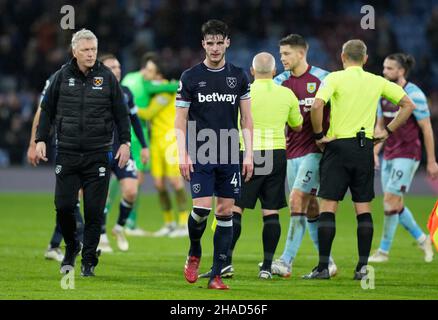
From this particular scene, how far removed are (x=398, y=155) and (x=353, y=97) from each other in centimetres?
282

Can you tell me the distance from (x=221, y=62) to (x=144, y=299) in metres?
2.34

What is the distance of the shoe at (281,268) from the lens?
36.9 ft

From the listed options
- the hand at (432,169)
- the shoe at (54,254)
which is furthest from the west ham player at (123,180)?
the hand at (432,169)

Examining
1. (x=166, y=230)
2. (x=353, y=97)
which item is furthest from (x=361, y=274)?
(x=166, y=230)

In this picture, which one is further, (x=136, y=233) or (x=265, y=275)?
(x=136, y=233)

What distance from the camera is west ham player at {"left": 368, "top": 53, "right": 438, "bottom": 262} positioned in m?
13.1

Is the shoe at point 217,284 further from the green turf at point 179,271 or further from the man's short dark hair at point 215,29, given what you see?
the man's short dark hair at point 215,29

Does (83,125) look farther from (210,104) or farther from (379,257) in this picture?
(379,257)

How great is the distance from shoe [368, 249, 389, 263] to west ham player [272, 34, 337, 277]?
1.62 m

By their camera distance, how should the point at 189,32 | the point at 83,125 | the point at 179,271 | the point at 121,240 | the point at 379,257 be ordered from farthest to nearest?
the point at 189,32, the point at 121,240, the point at 379,257, the point at 179,271, the point at 83,125

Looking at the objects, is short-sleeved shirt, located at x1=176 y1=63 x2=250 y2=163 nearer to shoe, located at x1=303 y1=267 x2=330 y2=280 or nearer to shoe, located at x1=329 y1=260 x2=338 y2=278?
shoe, located at x1=303 y1=267 x2=330 y2=280

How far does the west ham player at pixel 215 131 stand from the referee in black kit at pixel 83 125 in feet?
3.35

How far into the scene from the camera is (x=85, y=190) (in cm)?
1070

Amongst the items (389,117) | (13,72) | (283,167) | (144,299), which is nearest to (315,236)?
(283,167)
